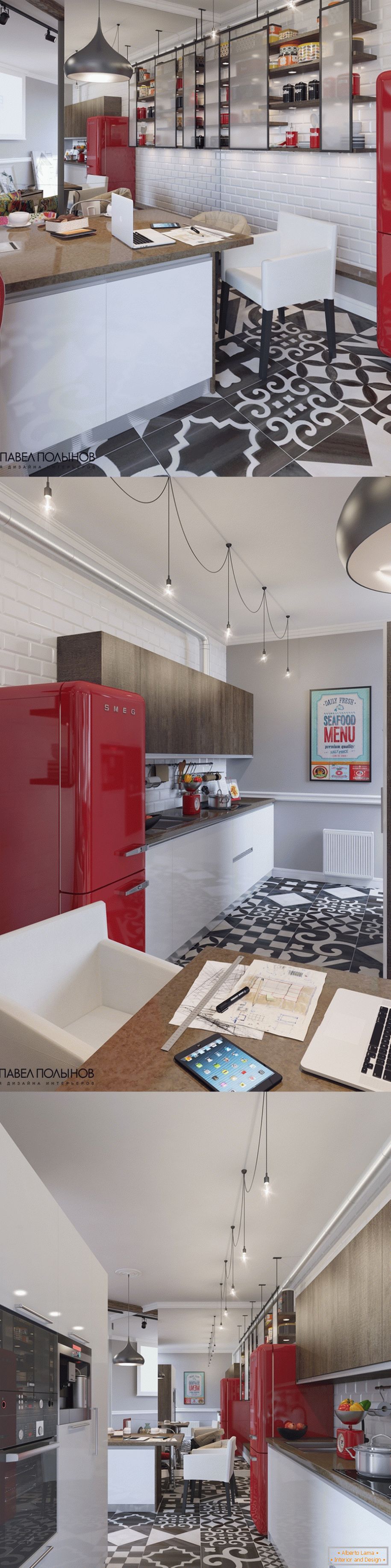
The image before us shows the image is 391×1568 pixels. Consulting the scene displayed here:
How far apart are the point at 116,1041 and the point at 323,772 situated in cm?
82

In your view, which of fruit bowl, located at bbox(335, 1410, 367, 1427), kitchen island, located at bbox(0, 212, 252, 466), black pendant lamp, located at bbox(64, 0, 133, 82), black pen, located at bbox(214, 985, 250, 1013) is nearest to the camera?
black pen, located at bbox(214, 985, 250, 1013)

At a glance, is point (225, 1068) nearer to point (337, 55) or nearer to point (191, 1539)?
point (191, 1539)

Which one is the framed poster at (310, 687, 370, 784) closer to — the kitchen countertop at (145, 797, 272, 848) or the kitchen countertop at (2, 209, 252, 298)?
the kitchen countertop at (145, 797, 272, 848)

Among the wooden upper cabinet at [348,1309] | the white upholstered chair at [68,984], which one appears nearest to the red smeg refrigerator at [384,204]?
the white upholstered chair at [68,984]

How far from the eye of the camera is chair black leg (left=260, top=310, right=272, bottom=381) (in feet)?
9.21

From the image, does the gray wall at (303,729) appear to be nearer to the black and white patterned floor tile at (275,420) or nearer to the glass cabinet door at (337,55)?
the black and white patterned floor tile at (275,420)

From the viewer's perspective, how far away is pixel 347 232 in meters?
4.01

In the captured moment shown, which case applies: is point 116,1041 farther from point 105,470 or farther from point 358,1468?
point 358,1468

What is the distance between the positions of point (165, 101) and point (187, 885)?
166 inches

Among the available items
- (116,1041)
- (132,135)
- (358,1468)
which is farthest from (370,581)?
(132,135)

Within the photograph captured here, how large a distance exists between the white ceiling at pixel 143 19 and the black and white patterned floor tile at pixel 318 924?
383cm

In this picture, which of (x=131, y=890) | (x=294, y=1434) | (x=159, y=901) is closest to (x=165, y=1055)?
(x=131, y=890)

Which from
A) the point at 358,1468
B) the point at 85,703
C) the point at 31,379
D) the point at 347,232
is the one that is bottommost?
the point at 358,1468

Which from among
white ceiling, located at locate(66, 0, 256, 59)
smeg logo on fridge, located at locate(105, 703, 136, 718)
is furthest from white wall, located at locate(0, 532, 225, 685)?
white ceiling, located at locate(66, 0, 256, 59)
